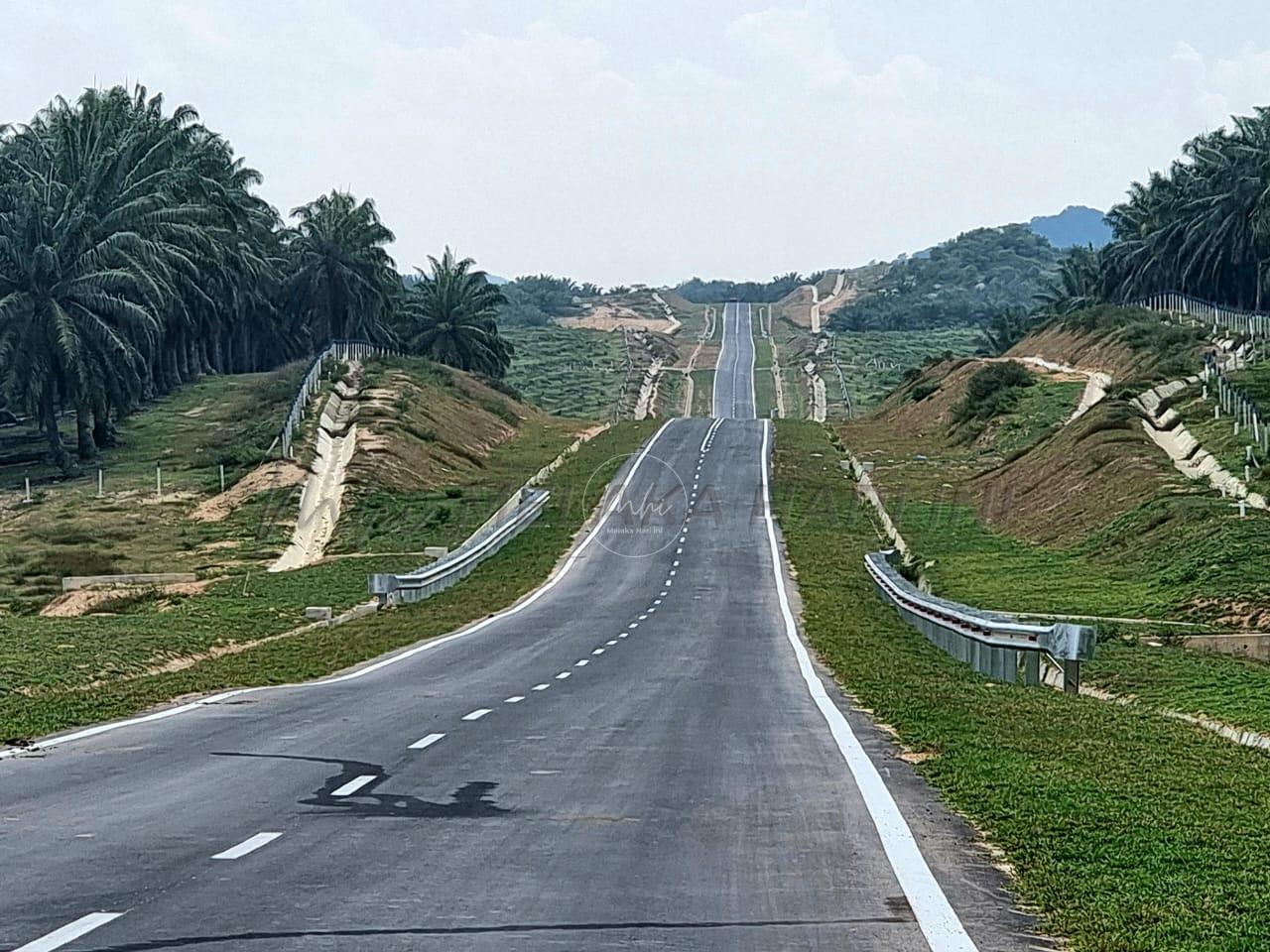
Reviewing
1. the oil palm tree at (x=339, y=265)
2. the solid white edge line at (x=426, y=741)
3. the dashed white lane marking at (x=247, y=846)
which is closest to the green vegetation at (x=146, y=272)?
the oil palm tree at (x=339, y=265)

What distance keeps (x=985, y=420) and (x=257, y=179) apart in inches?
1954

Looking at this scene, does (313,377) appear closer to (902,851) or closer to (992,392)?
(992,392)

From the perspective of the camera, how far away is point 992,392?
90000 mm

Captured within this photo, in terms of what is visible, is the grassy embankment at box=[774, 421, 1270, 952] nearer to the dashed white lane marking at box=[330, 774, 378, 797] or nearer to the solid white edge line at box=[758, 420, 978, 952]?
the solid white edge line at box=[758, 420, 978, 952]

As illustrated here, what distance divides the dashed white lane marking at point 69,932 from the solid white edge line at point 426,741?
25.9 ft

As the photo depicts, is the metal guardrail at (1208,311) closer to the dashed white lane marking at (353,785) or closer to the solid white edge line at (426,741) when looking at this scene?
the solid white edge line at (426,741)

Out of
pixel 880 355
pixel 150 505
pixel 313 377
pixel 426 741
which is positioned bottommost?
pixel 426 741

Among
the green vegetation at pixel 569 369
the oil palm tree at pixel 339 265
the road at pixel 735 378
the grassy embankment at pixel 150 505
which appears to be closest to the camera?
the grassy embankment at pixel 150 505

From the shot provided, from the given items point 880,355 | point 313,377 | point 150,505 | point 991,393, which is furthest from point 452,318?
point 880,355

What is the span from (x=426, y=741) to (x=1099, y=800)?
683 cm

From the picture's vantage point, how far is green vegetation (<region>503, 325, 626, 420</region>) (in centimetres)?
13681

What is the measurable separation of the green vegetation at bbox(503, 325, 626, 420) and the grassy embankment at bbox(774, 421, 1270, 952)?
103 metres

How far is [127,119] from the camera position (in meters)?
84.9
